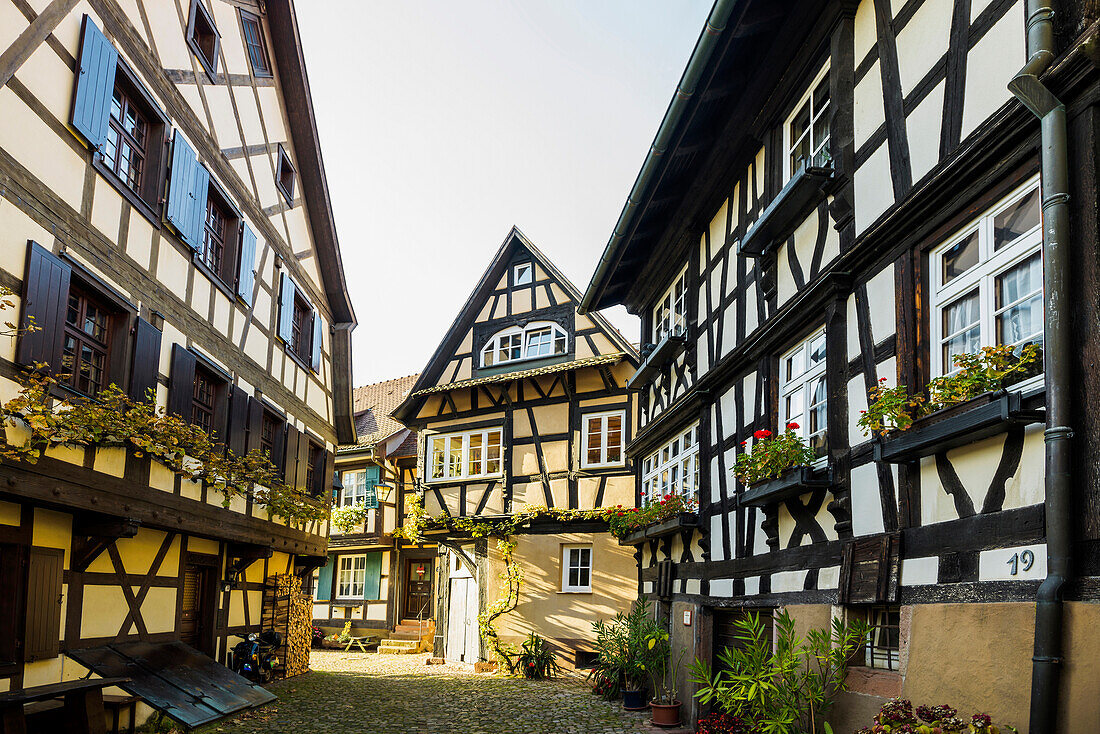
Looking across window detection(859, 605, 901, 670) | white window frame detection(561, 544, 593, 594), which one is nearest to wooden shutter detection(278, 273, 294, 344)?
white window frame detection(561, 544, 593, 594)

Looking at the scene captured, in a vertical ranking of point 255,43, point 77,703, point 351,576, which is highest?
point 255,43

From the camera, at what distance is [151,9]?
9.38 metres

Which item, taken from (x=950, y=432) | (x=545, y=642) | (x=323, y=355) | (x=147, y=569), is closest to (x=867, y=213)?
(x=950, y=432)

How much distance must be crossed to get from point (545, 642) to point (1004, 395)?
14397 mm

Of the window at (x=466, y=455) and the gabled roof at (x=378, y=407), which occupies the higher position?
the gabled roof at (x=378, y=407)

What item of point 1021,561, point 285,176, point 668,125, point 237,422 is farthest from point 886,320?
point 285,176

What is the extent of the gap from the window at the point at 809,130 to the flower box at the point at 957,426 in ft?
9.07

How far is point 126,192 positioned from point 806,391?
6856 mm

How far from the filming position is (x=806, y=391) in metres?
7.61

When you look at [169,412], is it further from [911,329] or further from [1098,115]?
[1098,115]

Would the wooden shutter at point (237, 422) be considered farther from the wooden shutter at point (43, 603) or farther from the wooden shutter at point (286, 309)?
the wooden shutter at point (43, 603)

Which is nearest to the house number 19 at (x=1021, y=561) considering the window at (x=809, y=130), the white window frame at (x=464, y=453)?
the window at (x=809, y=130)

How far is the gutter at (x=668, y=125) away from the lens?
7.67 metres

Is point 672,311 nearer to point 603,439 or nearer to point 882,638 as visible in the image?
point 603,439
